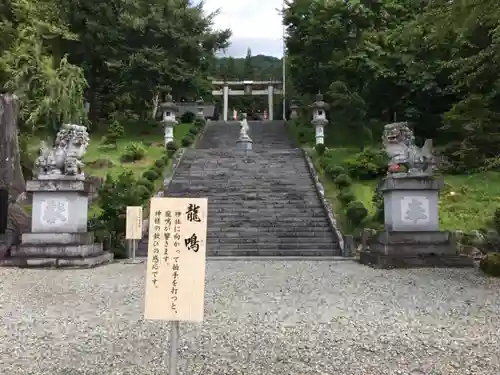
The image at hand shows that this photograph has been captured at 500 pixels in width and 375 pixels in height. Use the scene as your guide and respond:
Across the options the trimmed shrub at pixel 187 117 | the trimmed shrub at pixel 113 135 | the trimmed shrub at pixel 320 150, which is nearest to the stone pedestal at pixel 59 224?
the trimmed shrub at pixel 320 150

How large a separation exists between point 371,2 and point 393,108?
6.24 metres

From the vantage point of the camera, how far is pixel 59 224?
10.9 meters

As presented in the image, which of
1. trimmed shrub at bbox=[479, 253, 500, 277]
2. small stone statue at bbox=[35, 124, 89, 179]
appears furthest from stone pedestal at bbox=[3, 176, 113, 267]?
trimmed shrub at bbox=[479, 253, 500, 277]

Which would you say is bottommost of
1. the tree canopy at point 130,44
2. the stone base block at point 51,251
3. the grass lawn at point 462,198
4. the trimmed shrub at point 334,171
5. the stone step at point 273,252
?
the stone step at point 273,252

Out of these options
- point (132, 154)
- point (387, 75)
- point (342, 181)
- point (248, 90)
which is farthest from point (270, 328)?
point (248, 90)

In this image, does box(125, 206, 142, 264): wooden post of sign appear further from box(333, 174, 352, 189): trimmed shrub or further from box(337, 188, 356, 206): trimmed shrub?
box(333, 174, 352, 189): trimmed shrub

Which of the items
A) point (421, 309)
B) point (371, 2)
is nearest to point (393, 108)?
point (371, 2)

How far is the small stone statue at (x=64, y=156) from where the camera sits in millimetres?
11133

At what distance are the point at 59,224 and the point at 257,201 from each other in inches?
270

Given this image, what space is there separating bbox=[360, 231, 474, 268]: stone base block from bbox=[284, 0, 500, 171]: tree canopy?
8328mm

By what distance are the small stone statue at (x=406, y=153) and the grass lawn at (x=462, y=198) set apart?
316cm

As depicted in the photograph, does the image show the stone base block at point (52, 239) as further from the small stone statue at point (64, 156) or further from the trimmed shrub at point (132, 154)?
the trimmed shrub at point (132, 154)

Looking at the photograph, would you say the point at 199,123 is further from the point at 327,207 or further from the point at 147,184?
the point at 327,207

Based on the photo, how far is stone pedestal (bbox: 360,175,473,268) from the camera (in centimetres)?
997
